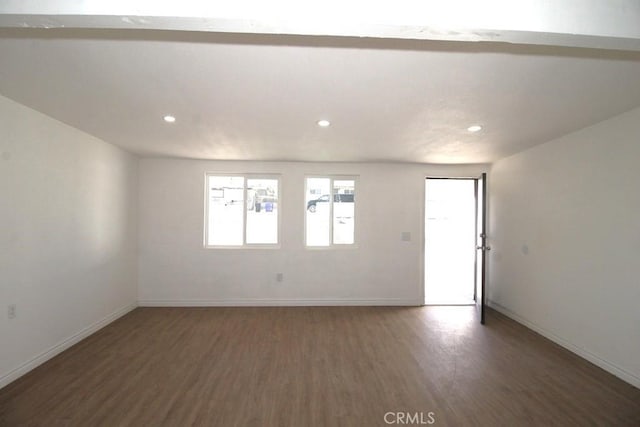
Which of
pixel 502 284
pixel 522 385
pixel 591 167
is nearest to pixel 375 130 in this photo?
pixel 591 167

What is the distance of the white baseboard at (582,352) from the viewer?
8.11 feet

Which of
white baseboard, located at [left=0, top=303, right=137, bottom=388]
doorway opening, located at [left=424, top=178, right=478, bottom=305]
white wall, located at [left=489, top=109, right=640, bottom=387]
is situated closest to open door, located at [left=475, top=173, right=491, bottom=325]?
white wall, located at [left=489, top=109, right=640, bottom=387]

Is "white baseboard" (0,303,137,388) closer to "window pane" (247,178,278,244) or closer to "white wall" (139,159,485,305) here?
"white wall" (139,159,485,305)

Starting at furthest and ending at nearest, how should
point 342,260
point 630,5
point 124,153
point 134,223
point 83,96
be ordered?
point 342,260, point 134,223, point 124,153, point 83,96, point 630,5

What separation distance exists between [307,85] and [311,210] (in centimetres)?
289

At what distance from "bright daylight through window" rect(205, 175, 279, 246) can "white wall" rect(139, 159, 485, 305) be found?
0.17 m

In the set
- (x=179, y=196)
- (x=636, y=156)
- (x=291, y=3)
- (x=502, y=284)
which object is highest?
(x=291, y=3)

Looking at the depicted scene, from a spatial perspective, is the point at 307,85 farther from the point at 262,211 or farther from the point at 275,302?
the point at 275,302

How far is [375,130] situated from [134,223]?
389 cm

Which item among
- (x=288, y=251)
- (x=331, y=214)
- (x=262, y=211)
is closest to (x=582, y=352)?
(x=331, y=214)

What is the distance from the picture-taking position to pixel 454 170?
15.5 feet

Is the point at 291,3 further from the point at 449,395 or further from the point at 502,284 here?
the point at 502,284

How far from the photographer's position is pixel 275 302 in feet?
14.9

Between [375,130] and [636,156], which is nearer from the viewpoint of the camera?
[636,156]
